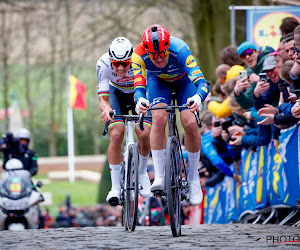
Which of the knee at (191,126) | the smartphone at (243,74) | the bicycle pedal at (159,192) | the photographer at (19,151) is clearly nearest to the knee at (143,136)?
the knee at (191,126)

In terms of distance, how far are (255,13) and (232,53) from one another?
2310 mm

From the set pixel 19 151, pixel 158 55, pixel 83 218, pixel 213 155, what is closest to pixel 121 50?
pixel 158 55

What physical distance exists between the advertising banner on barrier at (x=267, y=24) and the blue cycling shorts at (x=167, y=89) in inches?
214

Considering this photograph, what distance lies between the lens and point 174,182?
850 centimetres

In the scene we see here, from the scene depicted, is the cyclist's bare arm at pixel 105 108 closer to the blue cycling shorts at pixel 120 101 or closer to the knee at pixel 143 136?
the blue cycling shorts at pixel 120 101

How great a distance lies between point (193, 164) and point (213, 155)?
378 cm

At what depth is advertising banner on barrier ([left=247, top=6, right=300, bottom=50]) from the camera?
14.3m

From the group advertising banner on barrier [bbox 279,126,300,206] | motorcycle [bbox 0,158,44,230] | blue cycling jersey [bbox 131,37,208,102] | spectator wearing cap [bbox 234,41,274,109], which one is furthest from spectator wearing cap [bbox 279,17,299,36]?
motorcycle [bbox 0,158,44,230]

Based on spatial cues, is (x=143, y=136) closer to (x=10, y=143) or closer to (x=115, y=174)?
(x=115, y=174)

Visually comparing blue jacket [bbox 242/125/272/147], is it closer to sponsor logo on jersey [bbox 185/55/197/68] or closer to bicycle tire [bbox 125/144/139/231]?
bicycle tire [bbox 125/144/139/231]

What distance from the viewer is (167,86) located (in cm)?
916

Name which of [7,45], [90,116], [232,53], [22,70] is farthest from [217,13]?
[90,116]

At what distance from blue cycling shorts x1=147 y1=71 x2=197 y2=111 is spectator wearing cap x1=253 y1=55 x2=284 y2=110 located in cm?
171

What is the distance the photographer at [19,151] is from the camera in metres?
16.1
